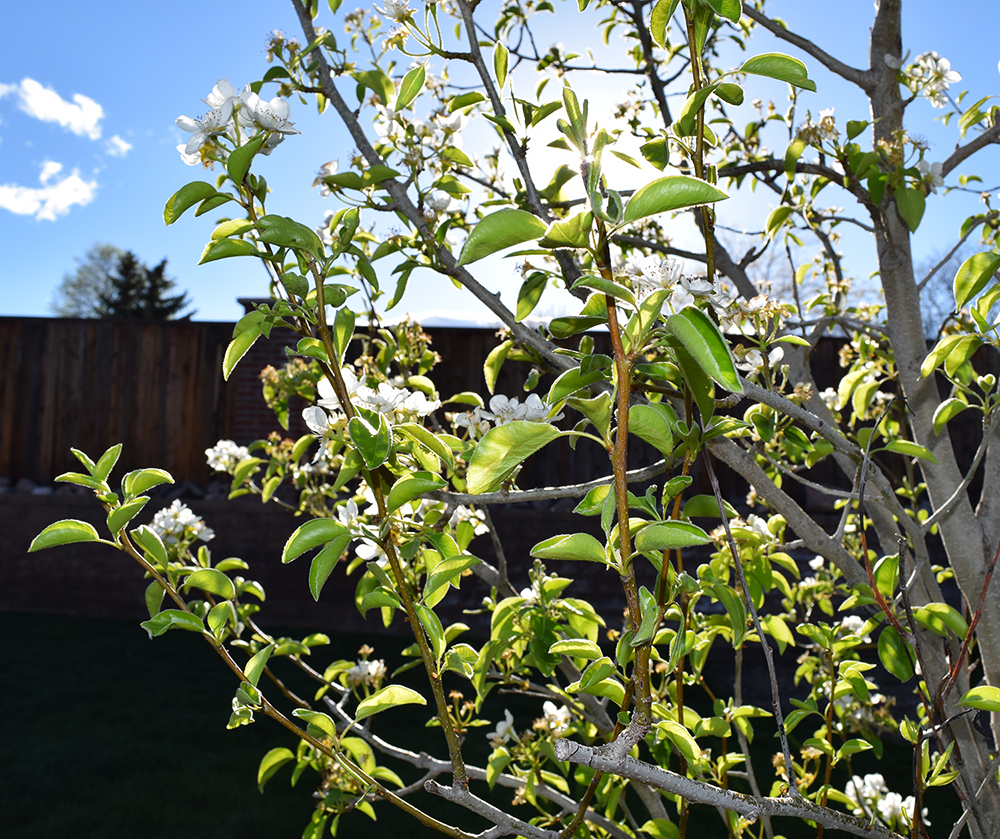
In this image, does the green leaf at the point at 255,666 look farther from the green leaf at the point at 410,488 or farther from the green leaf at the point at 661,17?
the green leaf at the point at 661,17

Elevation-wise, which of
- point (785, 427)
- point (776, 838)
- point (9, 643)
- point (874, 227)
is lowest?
point (9, 643)

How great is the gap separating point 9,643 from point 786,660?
5.53 metres

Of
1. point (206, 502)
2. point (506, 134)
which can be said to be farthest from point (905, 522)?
point (206, 502)

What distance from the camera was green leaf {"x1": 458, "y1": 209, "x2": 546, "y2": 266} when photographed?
581 millimetres

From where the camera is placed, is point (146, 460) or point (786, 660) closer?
point (786, 660)

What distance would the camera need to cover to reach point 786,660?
4918 mm

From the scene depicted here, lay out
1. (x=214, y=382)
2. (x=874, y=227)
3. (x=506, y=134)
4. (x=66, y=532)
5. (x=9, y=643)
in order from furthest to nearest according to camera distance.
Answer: (x=214, y=382)
(x=9, y=643)
(x=874, y=227)
(x=506, y=134)
(x=66, y=532)

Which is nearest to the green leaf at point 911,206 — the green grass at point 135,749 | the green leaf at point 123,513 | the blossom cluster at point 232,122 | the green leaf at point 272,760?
the blossom cluster at point 232,122

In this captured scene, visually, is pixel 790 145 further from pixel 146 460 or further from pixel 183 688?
pixel 146 460

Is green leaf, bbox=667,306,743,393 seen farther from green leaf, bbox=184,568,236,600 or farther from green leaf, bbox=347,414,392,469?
green leaf, bbox=184,568,236,600

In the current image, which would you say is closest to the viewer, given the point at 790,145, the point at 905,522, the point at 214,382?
the point at 905,522

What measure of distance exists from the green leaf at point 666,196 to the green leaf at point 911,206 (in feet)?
3.55

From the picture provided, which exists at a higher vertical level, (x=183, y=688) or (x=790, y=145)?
(x=790, y=145)

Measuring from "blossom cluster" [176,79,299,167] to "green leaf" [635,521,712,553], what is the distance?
2.01 ft
